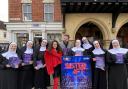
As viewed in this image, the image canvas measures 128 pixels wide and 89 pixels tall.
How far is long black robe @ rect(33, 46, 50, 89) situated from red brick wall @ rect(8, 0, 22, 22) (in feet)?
51.3

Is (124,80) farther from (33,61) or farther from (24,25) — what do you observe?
(24,25)

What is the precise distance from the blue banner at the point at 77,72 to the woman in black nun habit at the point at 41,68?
73 cm

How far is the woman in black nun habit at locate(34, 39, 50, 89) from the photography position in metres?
10.9

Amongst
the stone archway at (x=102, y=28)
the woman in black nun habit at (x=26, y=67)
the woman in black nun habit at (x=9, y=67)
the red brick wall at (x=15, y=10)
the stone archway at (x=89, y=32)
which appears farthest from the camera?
the red brick wall at (x=15, y=10)

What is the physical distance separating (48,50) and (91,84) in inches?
64.4

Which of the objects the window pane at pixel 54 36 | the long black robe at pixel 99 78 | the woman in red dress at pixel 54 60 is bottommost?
the long black robe at pixel 99 78

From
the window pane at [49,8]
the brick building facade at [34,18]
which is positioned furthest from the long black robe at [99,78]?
the window pane at [49,8]

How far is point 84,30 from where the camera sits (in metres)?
23.2

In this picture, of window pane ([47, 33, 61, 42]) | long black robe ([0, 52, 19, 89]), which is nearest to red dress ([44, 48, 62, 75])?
long black robe ([0, 52, 19, 89])

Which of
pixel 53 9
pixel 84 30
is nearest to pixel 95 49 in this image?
pixel 84 30

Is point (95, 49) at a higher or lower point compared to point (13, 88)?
higher

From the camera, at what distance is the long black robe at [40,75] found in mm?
10859

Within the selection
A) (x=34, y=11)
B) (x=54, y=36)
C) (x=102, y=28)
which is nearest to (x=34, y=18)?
(x=34, y=11)

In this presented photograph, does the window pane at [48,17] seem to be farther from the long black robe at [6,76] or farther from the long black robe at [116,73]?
the long black robe at [116,73]
